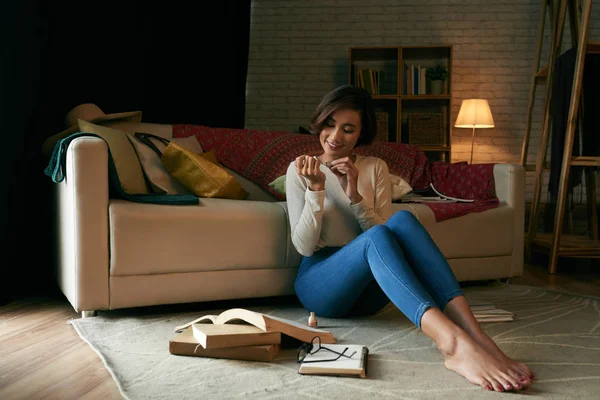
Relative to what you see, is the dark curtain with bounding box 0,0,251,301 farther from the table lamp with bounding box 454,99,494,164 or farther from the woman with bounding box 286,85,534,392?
the table lamp with bounding box 454,99,494,164

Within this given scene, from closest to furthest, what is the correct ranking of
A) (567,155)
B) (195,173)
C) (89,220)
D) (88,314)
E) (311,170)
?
(311,170), (89,220), (88,314), (195,173), (567,155)

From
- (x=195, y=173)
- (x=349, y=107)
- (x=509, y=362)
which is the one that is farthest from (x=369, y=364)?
(x=195, y=173)

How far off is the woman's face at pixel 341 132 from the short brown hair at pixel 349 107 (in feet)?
0.06

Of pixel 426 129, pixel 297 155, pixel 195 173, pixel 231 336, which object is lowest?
pixel 231 336

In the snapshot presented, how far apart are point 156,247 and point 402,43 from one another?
3.80 metres

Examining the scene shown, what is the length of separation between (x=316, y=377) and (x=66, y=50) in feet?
7.86

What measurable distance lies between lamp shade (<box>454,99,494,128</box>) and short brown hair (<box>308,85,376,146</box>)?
303 cm

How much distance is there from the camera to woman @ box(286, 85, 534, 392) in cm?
Answer: 162

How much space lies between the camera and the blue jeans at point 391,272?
1693mm

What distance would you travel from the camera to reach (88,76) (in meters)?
3.39

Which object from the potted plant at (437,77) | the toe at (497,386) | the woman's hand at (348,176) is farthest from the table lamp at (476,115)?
the toe at (497,386)

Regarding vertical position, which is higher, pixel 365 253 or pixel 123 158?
pixel 123 158

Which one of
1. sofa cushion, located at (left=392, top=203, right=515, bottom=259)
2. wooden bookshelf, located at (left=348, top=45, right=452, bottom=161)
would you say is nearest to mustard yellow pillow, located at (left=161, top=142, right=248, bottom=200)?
sofa cushion, located at (left=392, top=203, right=515, bottom=259)

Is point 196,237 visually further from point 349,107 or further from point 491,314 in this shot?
point 491,314
